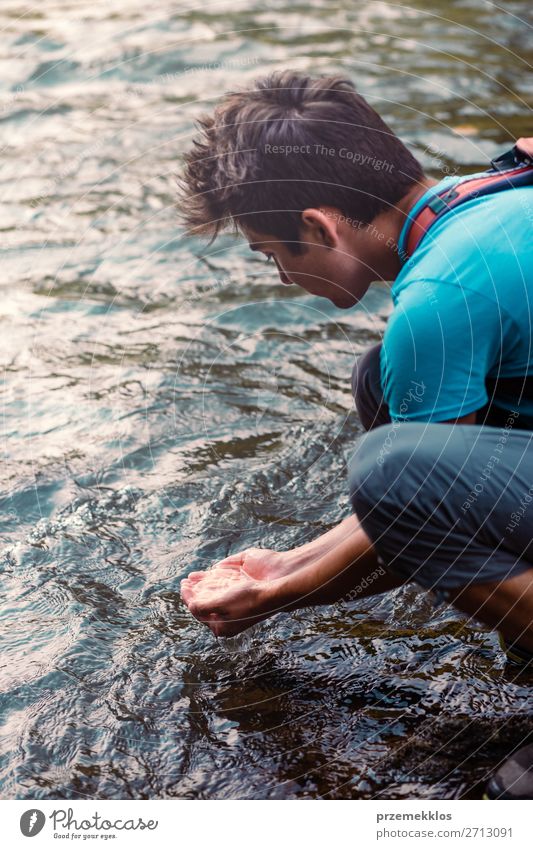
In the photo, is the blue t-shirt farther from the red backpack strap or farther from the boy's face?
the boy's face

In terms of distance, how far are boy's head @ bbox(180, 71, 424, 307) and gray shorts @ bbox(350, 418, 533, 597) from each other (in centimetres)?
59

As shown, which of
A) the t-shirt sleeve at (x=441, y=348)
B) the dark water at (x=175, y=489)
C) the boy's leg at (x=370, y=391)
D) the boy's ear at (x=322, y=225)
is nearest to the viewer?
the t-shirt sleeve at (x=441, y=348)

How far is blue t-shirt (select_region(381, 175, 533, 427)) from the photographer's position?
7.50 ft

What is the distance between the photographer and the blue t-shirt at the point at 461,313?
2287mm

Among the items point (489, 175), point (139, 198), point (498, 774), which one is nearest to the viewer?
point (498, 774)

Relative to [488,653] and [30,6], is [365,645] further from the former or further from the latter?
[30,6]

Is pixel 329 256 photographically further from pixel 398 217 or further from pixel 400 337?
pixel 400 337

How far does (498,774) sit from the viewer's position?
2.30 metres

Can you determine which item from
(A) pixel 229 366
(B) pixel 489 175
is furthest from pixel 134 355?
(B) pixel 489 175

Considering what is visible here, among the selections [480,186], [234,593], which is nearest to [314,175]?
[480,186]

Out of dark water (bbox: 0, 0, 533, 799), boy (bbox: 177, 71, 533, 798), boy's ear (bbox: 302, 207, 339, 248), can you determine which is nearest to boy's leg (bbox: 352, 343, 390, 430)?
boy (bbox: 177, 71, 533, 798)

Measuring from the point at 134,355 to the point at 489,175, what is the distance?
2344 mm

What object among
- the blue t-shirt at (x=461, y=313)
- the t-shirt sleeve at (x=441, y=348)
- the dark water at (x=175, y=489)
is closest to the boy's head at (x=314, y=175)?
the blue t-shirt at (x=461, y=313)

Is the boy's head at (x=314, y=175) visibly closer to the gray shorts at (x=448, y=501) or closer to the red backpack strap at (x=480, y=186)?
A: the red backpack strap at (x=480, y=186)
